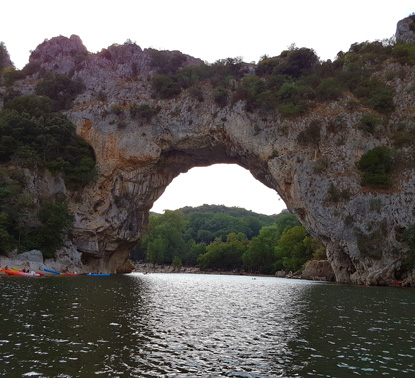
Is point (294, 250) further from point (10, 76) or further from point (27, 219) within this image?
point (10, 76)

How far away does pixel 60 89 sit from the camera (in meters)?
58.5

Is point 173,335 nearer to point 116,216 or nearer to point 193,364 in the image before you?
point 193,364

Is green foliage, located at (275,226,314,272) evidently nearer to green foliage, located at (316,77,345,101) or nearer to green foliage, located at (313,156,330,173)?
green foliage, located at (313,156,330,173)

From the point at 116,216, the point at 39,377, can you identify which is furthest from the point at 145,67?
the point at 39,377

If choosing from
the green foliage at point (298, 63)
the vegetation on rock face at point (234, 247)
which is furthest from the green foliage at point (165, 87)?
the vegetation on rock face at point (234, 247)

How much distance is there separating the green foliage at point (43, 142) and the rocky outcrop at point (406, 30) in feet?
175

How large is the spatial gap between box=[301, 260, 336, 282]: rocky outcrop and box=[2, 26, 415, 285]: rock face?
25.8 feet

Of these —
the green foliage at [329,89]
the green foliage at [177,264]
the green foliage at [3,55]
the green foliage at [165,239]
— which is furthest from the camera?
the green foliage at [165,239]

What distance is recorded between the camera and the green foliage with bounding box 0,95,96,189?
4697 cm

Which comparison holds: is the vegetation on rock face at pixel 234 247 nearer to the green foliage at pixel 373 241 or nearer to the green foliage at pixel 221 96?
the green foliage at pixel 373 241

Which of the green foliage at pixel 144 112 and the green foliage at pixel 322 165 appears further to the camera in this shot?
the green foliage at pixel 144 112

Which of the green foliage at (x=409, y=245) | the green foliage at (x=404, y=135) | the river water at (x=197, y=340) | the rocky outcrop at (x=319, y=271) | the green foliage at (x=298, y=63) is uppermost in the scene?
the green foliage at (x=298, y=63)

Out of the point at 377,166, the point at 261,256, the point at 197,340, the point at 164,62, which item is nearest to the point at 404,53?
the point at 377,166

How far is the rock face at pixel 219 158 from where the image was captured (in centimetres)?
4172
